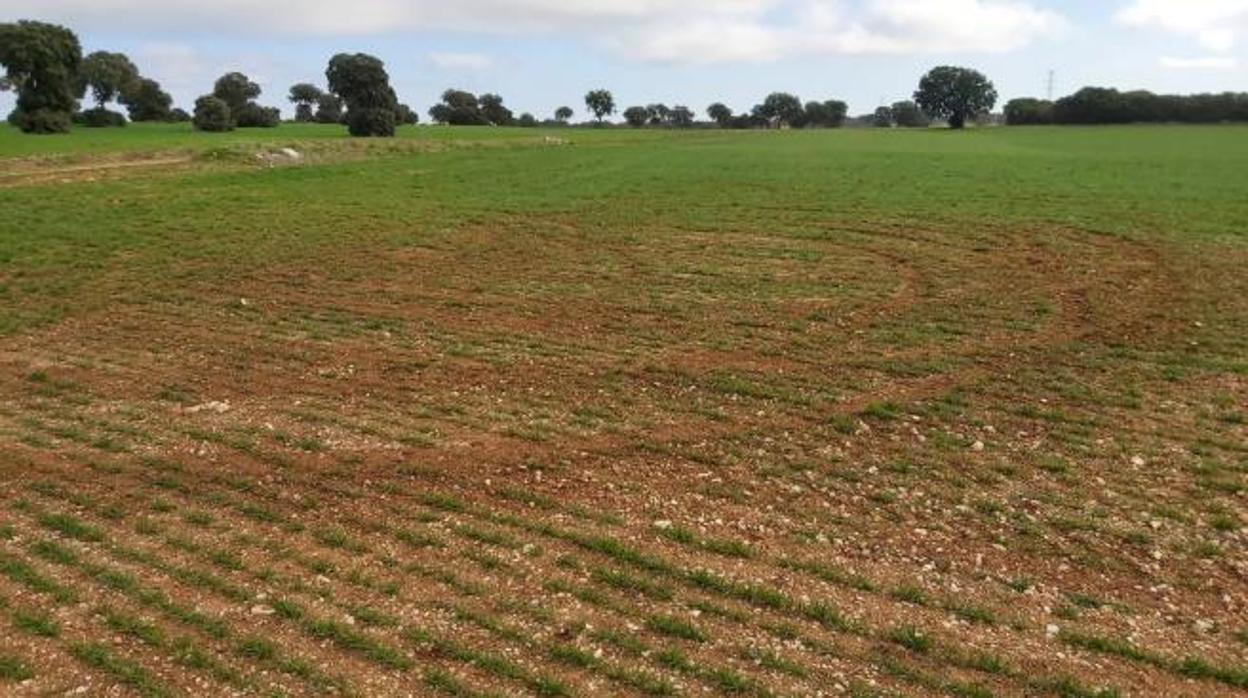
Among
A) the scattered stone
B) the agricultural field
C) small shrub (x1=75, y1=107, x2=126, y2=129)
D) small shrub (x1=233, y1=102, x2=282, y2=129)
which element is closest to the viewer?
the agricultural field

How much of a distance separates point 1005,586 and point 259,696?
5.36m

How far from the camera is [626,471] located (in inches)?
366

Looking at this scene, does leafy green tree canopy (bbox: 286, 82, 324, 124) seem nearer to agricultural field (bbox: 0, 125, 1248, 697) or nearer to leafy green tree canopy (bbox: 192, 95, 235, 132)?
leafy green tree canopy (bbox: 192, 95, 235, 132)

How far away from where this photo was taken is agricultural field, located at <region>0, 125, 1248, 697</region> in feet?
20.4

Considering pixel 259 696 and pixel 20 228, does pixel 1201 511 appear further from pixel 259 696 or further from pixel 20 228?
pixel 20 228

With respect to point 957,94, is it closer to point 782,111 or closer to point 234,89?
point 782,111

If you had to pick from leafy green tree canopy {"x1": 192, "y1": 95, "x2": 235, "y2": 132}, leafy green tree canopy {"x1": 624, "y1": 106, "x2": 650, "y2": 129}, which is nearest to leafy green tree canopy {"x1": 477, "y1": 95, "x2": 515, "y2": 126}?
leafy green tree canopy {"x1": 624, "y1": 106, "x2": 650, "y2": 129}

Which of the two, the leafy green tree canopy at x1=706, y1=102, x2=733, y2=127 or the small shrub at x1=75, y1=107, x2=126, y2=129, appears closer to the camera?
the small shrub at x1=75, y1=107, x2=126, y2=129

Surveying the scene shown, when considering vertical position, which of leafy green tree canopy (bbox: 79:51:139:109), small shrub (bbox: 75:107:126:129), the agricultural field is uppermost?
leafy green tree canopy (bbox: 79:51:139:109)

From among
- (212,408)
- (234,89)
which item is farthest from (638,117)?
(212,408)

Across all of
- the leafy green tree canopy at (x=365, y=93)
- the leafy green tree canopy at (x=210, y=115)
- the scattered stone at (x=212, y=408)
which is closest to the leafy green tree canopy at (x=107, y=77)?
the leafy green tree canopy at (x=210, y=115)

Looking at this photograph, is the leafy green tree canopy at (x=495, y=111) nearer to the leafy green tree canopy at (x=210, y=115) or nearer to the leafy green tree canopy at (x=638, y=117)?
the leafy green tree canopy at (x=638, y=117)

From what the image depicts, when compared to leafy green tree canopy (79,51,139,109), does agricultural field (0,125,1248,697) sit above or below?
below

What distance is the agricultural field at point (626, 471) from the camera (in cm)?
620
